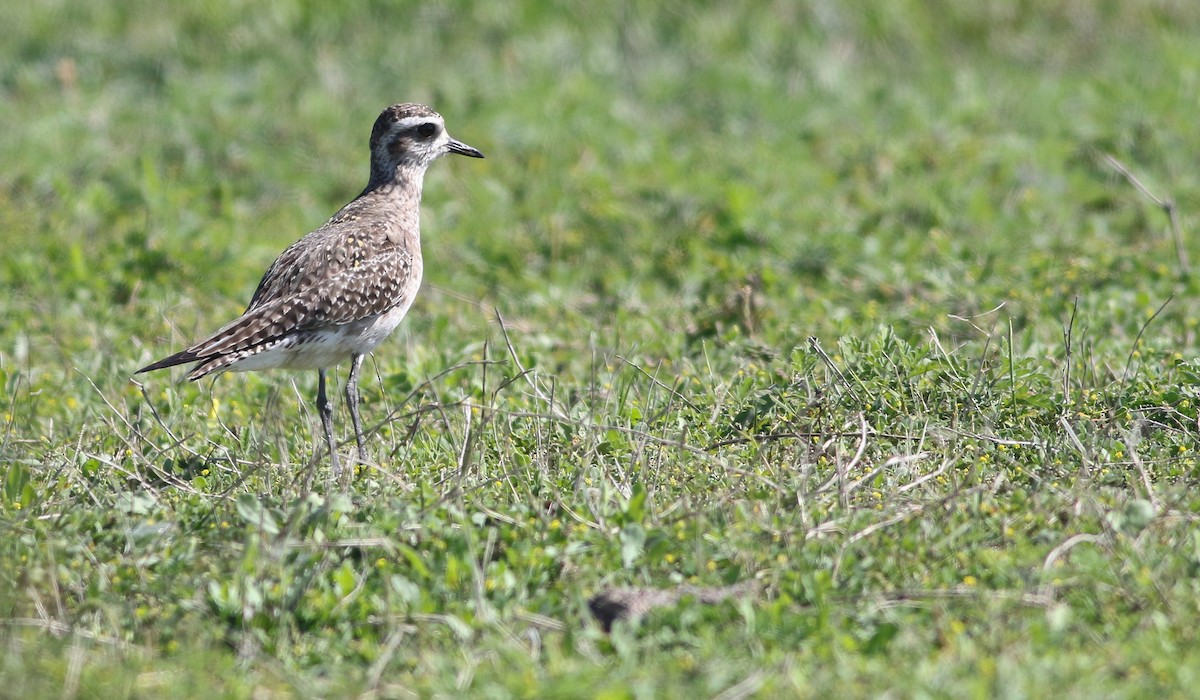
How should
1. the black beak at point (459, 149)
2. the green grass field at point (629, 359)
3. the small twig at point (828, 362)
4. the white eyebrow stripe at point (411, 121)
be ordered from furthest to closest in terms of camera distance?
the black beak at point (459, 149), the white eyebrow stripe at point (411, 121), the small twig at point (828, 362), the green grass field at point (629, 359)

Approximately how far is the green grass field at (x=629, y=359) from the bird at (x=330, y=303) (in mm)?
341

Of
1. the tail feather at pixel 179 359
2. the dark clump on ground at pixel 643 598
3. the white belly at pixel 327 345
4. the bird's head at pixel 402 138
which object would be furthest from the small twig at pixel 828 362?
the bird's head at pixel 402 138

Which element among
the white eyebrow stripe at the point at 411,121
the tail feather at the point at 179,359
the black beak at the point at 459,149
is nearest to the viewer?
the tail feather at the point at 179,359

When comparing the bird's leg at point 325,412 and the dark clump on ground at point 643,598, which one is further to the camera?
the bird's leg at point 325,412

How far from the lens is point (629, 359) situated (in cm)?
870

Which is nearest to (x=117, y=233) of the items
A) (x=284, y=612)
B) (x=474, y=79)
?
(x=474, y=79)

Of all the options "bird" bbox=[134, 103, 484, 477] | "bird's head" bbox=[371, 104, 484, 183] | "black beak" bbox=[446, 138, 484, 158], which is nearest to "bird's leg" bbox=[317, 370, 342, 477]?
"bird" bbox=[134, 103, 484, 477]

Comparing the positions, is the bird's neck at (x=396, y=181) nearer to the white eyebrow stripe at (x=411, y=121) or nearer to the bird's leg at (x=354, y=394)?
the white eyebrow stripe at (x=411, y=121)

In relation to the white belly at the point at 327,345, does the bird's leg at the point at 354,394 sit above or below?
below

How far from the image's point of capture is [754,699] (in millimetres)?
4996

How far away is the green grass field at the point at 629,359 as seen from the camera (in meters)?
5.53

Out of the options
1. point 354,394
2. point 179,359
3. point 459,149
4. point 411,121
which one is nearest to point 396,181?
point 411,121

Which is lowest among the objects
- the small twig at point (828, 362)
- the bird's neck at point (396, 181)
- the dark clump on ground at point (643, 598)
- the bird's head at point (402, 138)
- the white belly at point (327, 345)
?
the dark clump on ground at point (643, 598)

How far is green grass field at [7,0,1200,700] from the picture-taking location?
5.53 metres
